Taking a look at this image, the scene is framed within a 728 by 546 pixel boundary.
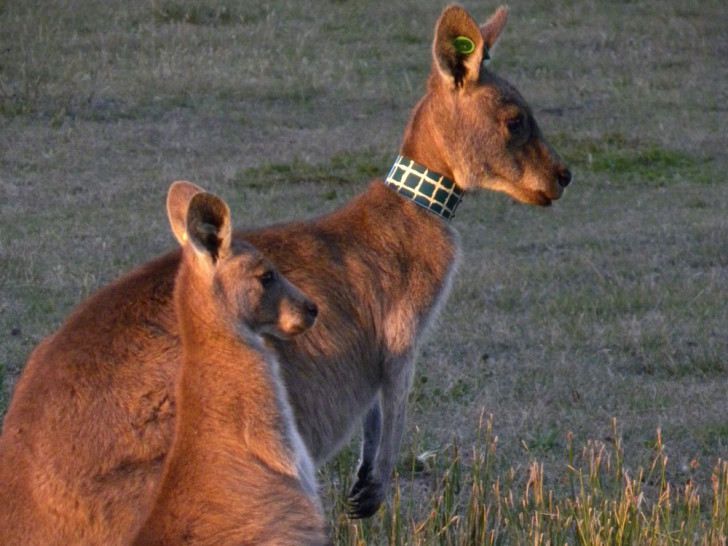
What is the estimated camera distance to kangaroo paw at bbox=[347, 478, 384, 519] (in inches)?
175

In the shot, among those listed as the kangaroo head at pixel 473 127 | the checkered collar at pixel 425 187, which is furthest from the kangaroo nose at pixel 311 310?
the kangaroo head at pixel 473 127

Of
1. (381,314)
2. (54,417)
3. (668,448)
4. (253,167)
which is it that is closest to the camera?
(54,417)

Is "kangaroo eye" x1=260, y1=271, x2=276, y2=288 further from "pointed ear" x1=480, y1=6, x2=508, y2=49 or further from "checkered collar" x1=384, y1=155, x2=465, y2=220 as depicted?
"pointed ear" x1=480, y1=6, x2=508, y2=49

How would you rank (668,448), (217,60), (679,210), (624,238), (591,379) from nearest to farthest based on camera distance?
1. (668,448)
2. (591,379)
3. (624,238)
4. (679,210)
5. (217,60)

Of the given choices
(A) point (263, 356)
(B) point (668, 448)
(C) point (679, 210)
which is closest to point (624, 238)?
(C) point (679, 210)

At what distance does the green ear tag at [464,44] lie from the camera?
4523 mm

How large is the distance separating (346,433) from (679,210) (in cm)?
599

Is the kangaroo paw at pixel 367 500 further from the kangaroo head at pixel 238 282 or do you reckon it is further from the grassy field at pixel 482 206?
the kangaroo head at pixel 238 282

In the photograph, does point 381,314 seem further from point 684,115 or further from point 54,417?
point 684,115

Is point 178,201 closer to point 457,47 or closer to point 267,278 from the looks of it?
point 267,278

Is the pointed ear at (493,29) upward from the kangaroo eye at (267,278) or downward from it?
upward

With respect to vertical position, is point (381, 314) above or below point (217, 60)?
above

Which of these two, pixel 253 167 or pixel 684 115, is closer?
pixel 253 167

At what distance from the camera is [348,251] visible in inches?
171
